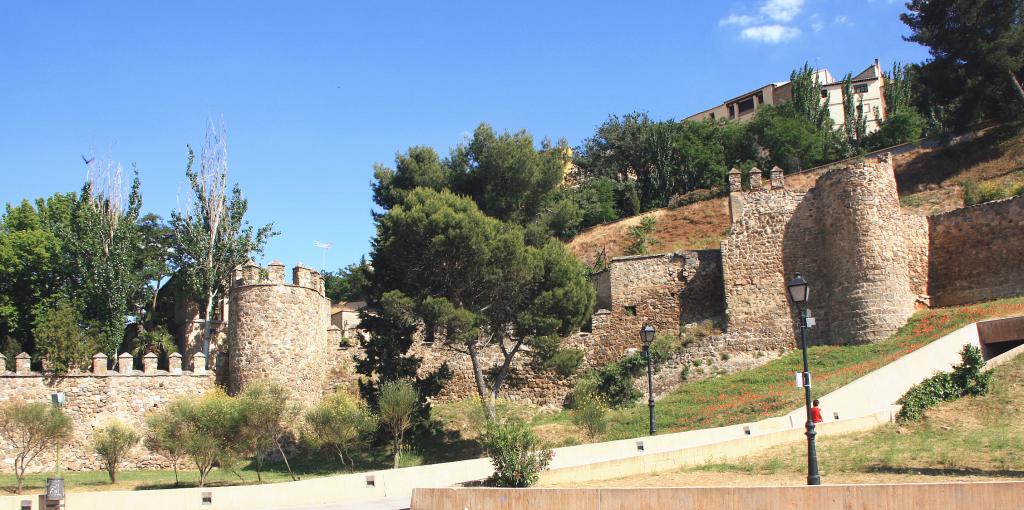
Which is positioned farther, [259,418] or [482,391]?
[482,391]

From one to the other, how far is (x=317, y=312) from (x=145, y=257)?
41.1 feet

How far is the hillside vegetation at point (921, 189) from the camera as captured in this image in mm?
35344

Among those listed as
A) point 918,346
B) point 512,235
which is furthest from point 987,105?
point 512,235

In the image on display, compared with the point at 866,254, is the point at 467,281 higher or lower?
lower

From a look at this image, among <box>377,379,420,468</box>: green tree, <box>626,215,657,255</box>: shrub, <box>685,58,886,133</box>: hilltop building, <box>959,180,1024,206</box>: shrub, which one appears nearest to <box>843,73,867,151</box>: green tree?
<box>685,58,886,133</box>: hilltop building

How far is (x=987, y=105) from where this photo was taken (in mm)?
37938

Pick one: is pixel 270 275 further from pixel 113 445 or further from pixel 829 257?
pixel 829 257

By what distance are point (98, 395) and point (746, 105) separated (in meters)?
50.4

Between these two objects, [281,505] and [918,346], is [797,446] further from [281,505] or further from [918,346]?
[281,505]

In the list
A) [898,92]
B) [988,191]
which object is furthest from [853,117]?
[988,191]

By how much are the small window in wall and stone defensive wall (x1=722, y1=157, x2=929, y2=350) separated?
3619cm

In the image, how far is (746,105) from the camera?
65.1m

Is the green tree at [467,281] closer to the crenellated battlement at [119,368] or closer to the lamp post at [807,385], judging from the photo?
the crenellated battlement at [119,368]

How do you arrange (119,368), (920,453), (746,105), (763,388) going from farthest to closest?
(746,105) → (119,368) → (763,388) → (920,453)
